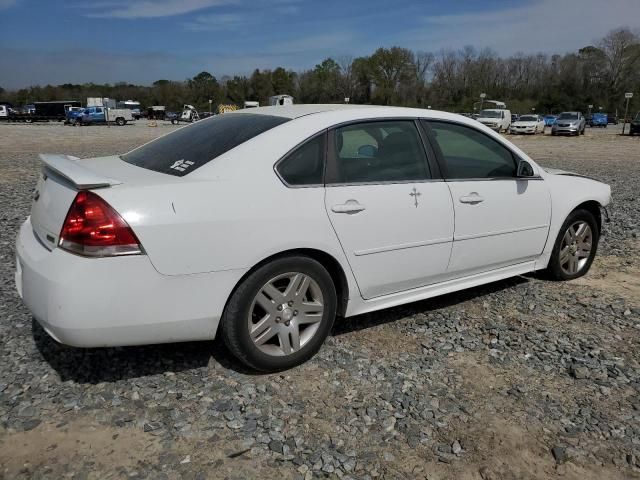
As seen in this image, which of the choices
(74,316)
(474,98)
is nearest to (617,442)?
(74,316)

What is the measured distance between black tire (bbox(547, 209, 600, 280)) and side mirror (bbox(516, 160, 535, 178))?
71 cm

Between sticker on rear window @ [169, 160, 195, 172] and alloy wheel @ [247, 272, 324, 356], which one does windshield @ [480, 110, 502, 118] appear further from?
sticker on rear window @ [169, 160, 195, 172]

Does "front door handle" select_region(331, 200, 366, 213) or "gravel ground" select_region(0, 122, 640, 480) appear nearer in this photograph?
"gravel ground" select_region(0, 122, 640, 480)

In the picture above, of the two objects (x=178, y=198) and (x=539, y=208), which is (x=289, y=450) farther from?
(x=539, y=208)

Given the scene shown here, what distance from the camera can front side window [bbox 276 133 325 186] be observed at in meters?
3.12

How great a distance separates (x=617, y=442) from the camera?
8.75 ft

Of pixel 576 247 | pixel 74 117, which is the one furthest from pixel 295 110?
pixel 74 117

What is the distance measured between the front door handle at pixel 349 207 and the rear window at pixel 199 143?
25.1 inches

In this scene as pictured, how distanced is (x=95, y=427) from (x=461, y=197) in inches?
105

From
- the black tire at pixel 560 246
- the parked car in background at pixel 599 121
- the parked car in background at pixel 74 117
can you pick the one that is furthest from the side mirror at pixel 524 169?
the parked car in background at pixel 599 121

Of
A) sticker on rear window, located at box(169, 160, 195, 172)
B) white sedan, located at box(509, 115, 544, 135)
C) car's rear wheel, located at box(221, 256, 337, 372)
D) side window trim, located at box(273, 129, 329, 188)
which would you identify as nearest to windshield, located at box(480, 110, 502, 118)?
white sedan, located at box(509, 115, 544, 135)

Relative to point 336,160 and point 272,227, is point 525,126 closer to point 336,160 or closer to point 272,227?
point 336,160

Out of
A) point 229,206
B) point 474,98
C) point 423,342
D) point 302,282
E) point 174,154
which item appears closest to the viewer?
point 229,206

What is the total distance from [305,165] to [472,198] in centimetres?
133
